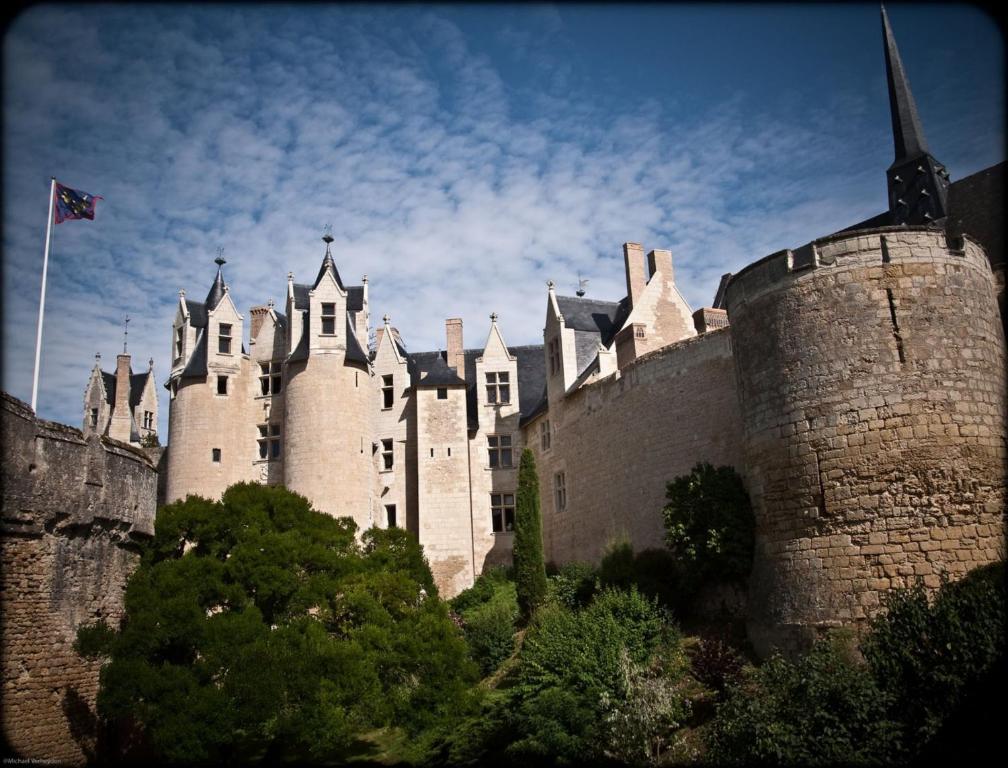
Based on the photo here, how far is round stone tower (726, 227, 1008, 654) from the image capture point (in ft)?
42.7

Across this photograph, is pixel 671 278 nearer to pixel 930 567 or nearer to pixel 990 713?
pixel 930 567

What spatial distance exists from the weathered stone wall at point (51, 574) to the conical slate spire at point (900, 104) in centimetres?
3147

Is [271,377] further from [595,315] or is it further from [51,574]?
[51,574]

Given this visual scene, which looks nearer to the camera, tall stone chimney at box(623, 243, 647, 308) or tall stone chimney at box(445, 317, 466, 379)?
tall stone chimney at box(623, 243, 647, 308)

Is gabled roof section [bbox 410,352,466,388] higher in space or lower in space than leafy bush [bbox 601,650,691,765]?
higher

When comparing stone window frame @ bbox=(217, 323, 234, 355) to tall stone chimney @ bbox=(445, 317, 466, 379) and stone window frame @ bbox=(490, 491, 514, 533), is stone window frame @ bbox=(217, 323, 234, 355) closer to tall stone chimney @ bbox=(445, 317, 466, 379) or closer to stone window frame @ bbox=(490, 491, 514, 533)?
tall stone chimney @ bbox=(445, 317, 466, 379)

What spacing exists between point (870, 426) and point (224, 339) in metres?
23.9

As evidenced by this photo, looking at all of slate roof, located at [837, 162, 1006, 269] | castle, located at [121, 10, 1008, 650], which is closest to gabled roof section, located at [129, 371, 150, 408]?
castle, located at [121, 10, 1008, 650]

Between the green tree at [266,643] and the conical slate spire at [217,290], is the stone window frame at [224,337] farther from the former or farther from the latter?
the green tree at [266,643]

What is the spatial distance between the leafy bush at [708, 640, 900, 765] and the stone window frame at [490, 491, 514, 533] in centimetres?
1783

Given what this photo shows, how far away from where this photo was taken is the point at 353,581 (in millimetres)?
19484

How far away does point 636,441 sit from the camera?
23312 millimetres

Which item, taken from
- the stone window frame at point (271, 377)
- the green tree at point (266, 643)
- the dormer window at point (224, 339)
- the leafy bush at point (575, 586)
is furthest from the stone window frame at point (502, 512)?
the dormer window at point (224, 339)

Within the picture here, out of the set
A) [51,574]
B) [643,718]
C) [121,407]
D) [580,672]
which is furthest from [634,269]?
[121,407]
